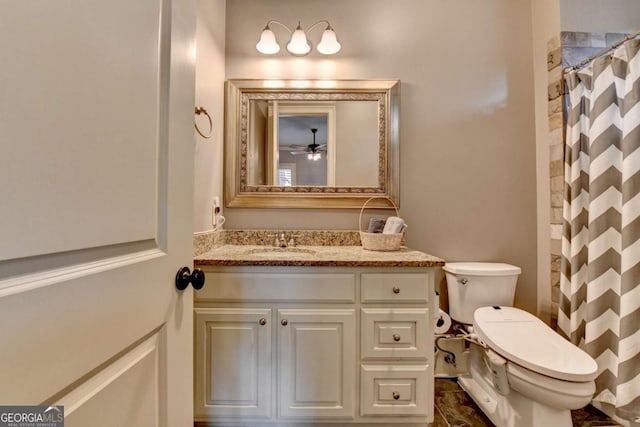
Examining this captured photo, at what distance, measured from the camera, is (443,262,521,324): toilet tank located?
1643mm

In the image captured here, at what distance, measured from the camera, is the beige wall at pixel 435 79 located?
185 centimetres

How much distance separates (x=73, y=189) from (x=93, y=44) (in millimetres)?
243

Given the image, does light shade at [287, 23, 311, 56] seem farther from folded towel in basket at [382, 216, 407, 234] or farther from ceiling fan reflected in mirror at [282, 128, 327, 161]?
folded towel in basket at [382, 216, 407, 234]

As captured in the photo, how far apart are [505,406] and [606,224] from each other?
1034mm

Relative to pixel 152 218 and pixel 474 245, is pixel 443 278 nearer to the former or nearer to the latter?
pixel 474 245

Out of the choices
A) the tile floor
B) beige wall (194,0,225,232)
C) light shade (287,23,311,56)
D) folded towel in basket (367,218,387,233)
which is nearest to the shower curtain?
the tile floor

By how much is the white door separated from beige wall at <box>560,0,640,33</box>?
7.17 ft

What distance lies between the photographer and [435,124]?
186cm

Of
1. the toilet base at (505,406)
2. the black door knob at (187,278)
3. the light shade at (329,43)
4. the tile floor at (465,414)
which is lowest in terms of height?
the tile floor at (465,414)

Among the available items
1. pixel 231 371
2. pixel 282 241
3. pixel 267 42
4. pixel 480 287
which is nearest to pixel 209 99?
pixel 267 42

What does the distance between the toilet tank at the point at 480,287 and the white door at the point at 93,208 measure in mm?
1530

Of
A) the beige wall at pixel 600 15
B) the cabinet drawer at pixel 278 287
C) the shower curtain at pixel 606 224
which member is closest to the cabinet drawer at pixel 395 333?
the cabinet drawer at pixel 278 287

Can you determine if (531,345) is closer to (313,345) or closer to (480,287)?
(480,287)

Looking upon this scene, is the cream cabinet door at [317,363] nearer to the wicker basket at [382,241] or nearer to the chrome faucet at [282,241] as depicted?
the wicker basket at [382,241]
